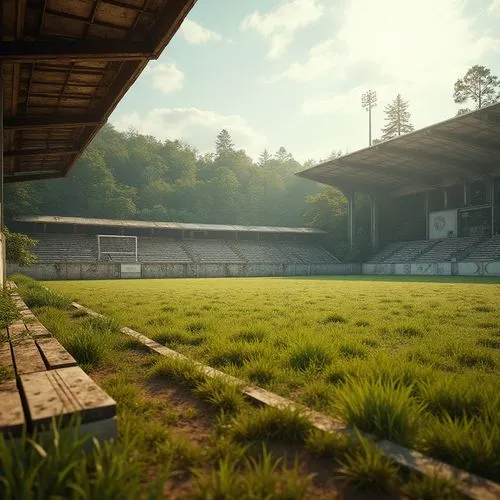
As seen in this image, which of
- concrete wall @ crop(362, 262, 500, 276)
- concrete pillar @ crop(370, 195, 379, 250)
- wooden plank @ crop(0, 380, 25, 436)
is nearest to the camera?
wooden plank @ crop(0, 380, 25, 436)

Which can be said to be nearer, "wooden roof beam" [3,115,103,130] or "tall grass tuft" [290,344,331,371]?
"tall grass tuft" [290,344,331,371]

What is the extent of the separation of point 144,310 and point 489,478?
7795mm

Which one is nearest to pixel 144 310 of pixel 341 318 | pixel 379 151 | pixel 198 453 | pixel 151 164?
pixel 341 318

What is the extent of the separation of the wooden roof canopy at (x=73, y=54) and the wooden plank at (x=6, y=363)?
17.9ft

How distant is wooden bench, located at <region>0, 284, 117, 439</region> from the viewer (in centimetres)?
192

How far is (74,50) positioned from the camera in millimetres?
6691

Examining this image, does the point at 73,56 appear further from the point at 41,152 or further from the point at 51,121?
the point at 41,152

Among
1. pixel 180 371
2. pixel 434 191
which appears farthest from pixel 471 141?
pixel 180 371

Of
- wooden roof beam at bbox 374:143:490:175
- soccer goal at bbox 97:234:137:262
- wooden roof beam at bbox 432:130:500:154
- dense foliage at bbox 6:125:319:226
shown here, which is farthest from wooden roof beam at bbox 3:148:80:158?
dense foliage at bbox 6:125:319:226

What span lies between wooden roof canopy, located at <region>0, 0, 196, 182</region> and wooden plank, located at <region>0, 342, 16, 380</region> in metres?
5.44

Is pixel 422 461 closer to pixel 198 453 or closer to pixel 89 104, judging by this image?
pixel 198 453

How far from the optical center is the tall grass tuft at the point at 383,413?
7.01ft

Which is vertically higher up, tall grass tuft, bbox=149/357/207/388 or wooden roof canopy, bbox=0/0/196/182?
wooden roof canopy, bbox=0/0/196/182

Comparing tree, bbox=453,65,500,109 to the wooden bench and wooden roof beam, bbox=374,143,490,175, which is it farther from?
the wooden bench
